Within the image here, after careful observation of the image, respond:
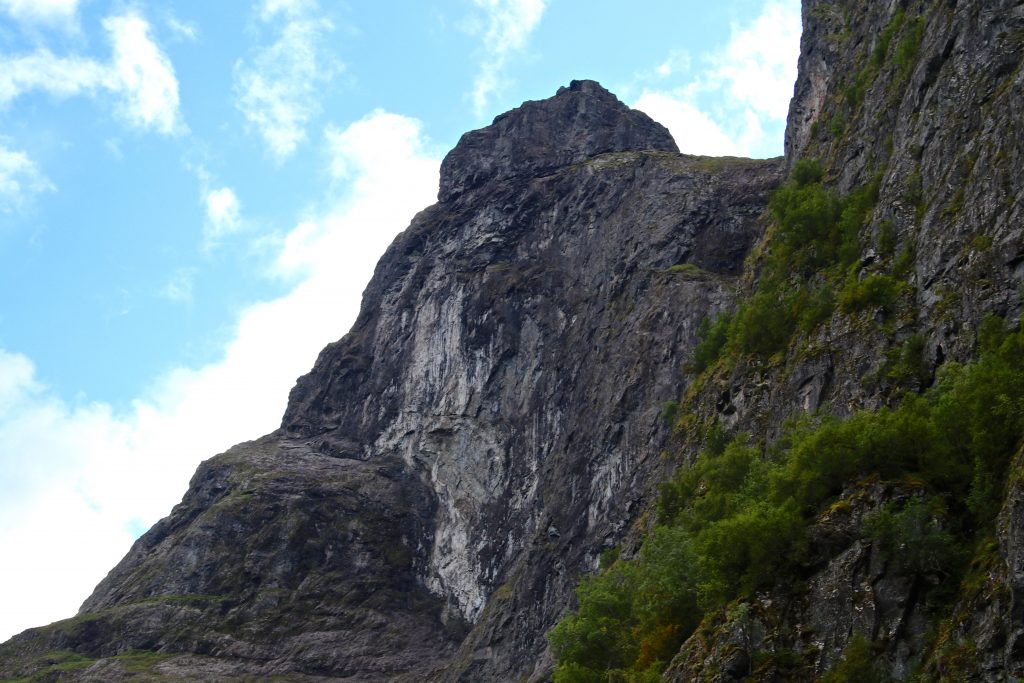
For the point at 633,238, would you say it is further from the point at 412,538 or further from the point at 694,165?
the point at 412,538

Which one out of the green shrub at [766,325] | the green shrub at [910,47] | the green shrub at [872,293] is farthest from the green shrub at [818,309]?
the green shrub at [910,47]

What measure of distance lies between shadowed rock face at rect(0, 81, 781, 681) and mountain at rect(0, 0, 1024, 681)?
0.30 m

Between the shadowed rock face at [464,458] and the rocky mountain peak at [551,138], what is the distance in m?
1.70

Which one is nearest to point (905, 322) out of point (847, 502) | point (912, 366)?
point (912, 366)

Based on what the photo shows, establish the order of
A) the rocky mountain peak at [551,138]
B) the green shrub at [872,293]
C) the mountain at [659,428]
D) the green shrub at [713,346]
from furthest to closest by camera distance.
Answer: the rocky mountain peak at [551,138], the green shrub at [713,346], the green shrub at [872,293], the mountain at [659,428]

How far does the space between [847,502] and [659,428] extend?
38599 mm

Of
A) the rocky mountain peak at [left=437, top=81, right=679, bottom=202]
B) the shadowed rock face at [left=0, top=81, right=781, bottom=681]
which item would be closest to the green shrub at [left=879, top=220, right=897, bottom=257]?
the shadowed rock face at [left=0, top=81, right=781, bottom=681]

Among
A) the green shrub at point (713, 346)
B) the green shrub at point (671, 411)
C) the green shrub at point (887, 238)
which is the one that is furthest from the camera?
the green shrub at point (671, 411)

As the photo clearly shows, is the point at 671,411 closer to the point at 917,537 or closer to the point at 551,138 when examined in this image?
the point at 917,537

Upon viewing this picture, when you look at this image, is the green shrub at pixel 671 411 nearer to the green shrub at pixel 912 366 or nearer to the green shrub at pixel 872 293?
the green shrub at pixel 872 293

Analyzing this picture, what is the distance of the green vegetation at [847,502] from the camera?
2094cm

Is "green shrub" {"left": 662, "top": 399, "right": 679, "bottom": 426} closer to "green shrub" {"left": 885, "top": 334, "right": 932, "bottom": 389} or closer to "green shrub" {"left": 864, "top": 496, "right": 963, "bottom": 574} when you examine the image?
"green shrub" {"left": 885, "top": 334, "right": 932, "bottom": 389}

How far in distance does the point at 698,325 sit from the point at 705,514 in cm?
3251

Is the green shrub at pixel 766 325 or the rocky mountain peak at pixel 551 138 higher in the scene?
the rocky mountain peak at pixel 551 138
